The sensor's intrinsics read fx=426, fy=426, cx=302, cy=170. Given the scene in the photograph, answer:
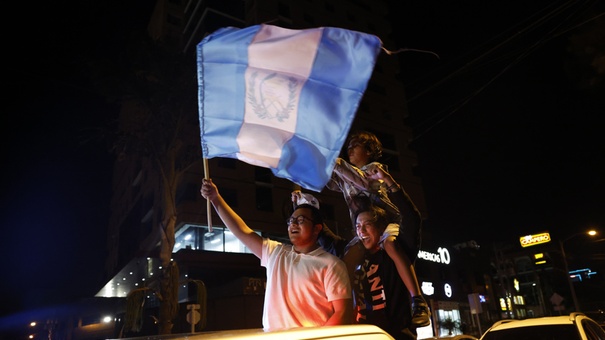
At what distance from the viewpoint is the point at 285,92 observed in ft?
12.1

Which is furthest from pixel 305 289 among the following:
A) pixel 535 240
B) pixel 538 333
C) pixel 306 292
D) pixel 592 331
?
pixel 535 240

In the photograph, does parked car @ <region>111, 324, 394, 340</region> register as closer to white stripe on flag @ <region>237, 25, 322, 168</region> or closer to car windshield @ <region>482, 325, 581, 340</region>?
white stripe on flag @ <region>237, 25, 322, 168</region>

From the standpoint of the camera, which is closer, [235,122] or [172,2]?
[235,122]

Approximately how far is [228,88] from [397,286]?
91.9 inches

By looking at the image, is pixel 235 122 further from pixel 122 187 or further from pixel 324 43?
pixel 122 187

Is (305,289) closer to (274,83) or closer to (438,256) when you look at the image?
(274,83)

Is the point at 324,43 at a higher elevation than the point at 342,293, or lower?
higher

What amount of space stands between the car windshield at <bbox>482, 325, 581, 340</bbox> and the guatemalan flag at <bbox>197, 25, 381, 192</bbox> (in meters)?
4.84

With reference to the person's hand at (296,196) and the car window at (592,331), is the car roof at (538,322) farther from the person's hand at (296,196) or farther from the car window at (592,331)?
the person's hand at (296,196)

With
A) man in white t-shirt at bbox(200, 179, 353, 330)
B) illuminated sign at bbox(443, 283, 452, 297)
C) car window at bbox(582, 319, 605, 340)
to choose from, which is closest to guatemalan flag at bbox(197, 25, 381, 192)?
man in white t-shirt at bbox(200, 179, 353, 330)

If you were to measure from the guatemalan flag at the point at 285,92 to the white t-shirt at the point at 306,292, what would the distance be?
2.76 ft

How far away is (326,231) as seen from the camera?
4.44m

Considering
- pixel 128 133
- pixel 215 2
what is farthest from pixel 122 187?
pixel 128 133

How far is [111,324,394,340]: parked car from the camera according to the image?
1.76 meters
